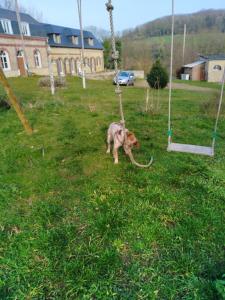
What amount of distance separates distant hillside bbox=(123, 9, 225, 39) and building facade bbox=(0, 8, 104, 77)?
13.2 metres

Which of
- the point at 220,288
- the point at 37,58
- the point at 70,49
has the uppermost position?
the point at 70,49

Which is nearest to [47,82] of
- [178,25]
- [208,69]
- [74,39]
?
[74,39]

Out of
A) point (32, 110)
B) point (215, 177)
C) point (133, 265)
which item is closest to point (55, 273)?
point (133, 265)

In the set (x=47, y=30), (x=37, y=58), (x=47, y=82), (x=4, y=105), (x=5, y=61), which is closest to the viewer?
(x=4, y=105)

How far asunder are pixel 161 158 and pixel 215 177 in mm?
1100

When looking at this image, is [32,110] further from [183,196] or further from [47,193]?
[183,196]

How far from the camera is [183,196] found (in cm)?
358

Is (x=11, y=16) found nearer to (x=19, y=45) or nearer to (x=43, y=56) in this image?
(x=19, y=45)

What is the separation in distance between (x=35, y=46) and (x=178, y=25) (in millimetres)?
25137

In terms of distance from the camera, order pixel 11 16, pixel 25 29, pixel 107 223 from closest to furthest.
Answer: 1. pixel 107 223
2. pixel 11 16
3. pixel 25 29

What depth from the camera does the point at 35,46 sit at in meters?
29.7

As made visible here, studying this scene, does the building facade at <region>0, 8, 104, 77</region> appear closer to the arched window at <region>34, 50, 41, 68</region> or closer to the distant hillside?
the arched window at <region>34, 50, 41, 68</region>

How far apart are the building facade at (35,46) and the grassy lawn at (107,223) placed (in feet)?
55.7

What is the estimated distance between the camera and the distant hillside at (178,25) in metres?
27.6
